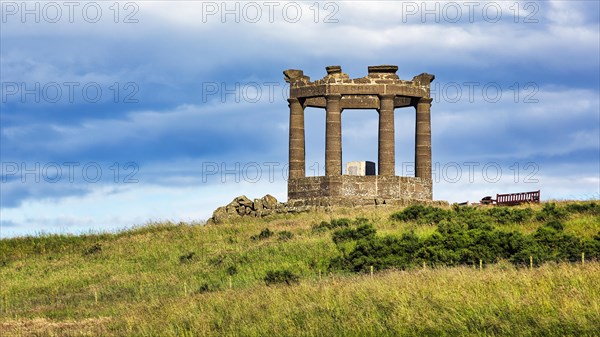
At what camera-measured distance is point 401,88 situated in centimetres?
5231

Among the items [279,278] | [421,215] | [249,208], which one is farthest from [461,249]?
[249,208]

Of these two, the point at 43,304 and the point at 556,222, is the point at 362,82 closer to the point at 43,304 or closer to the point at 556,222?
the point at 556,222

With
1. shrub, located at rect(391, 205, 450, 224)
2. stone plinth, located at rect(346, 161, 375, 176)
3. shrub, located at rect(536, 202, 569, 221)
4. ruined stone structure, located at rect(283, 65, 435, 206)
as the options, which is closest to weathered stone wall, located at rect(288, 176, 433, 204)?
ruined stone structure, located at rect(283, 65, 435, 206)

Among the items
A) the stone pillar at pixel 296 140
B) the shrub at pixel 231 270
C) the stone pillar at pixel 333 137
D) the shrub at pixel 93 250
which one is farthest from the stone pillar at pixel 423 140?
the shrub at pixel 231 270

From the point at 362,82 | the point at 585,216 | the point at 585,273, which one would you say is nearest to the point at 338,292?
the point at 585,273

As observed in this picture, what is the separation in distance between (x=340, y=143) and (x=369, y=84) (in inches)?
154

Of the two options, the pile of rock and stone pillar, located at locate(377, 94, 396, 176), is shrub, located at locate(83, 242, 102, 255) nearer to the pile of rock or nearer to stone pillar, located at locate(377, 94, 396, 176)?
the pile of rock

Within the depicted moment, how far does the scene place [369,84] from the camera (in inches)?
2034

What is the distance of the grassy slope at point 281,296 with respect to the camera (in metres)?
20.3

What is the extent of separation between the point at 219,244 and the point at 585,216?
57.5ft

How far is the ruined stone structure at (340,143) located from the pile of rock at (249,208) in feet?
3.21

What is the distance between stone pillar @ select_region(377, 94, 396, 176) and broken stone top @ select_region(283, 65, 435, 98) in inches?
26.8

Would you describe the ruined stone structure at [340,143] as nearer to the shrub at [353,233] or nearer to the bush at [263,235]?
the bush at [263,235]

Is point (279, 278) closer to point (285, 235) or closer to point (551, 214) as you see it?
point (285, 235)
